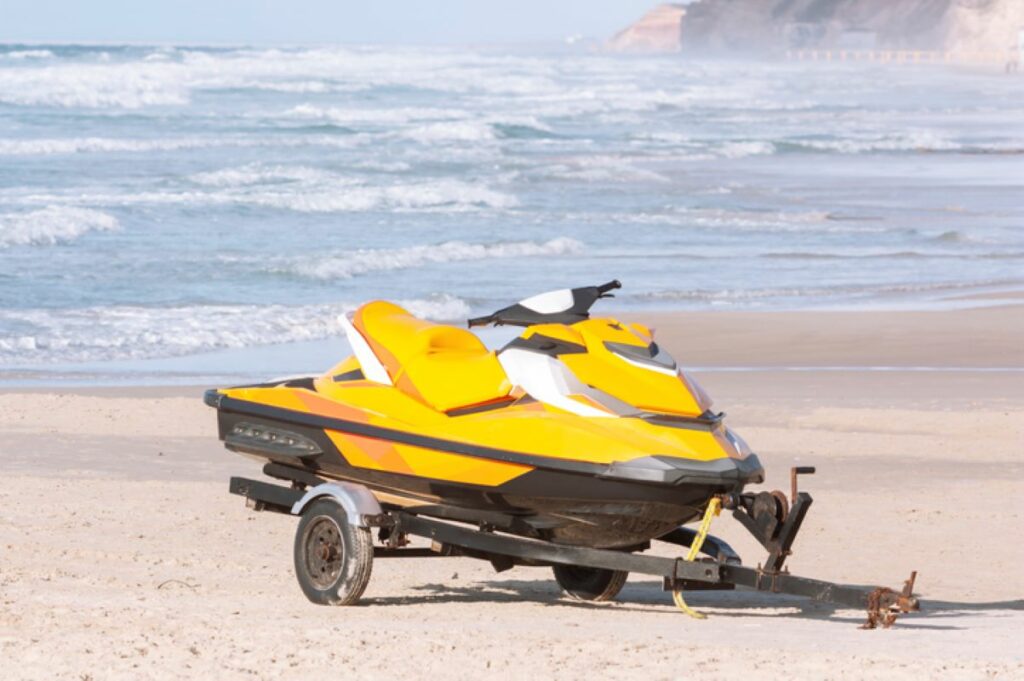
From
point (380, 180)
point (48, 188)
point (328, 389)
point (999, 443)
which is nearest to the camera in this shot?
point (328, 389)

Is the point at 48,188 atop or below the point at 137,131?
below

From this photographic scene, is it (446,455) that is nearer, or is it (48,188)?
(446,455)

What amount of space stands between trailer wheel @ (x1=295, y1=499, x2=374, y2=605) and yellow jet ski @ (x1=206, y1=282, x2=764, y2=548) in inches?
7.4

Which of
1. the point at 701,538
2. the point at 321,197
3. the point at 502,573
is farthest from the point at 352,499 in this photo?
the point at 321,197

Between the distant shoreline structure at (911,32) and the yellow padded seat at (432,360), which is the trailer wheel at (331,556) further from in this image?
the distant shoreline structure at (911,32)

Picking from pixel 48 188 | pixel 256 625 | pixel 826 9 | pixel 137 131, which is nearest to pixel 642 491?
pixel 256 625

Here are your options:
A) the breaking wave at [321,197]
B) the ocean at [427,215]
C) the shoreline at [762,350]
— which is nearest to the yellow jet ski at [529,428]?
the shoreline at [762,350]

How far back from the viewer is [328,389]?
7180 mm

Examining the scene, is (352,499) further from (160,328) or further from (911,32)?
(911,32)

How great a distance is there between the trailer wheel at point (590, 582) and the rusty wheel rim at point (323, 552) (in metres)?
0.93

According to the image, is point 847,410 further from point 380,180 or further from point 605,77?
point 605,77

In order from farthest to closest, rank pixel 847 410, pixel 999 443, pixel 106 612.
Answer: pixel 847 410 → pixel 999 443 → pixel 106 612

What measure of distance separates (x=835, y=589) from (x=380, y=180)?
2934 cm

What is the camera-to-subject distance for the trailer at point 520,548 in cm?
626
